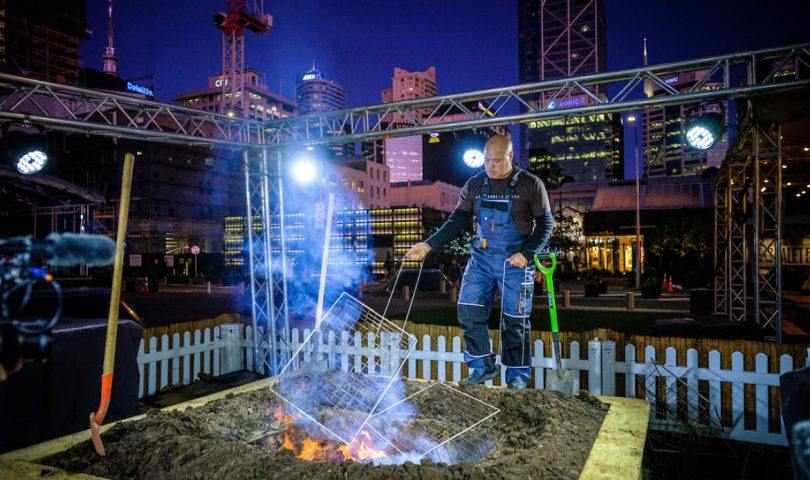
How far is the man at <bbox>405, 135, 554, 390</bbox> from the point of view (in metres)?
5.16

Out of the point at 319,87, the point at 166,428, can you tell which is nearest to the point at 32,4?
the point at 319,87

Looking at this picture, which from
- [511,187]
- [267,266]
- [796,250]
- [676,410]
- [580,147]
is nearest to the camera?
[511,187]

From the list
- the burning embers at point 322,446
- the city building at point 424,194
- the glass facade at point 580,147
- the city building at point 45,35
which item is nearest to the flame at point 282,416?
the burning embers at point 322,446

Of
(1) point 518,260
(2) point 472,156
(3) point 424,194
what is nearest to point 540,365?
(1) point 518,260

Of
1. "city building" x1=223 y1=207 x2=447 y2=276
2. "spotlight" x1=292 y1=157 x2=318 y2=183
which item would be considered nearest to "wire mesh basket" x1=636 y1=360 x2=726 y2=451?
"spotlight" x1=292 y1=157 x2=318 y2=183

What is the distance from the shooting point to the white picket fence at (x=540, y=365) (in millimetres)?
5871

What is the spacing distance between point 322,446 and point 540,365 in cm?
356

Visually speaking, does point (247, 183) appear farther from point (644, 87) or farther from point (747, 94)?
point (747, 94)

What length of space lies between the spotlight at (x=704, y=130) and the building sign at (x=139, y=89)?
8009 cm

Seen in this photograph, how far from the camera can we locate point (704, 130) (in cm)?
914

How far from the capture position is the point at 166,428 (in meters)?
3.89

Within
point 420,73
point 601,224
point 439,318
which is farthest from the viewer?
point 420,73

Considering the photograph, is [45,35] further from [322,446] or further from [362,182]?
[322,446]

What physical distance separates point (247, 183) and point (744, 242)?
512 inches
